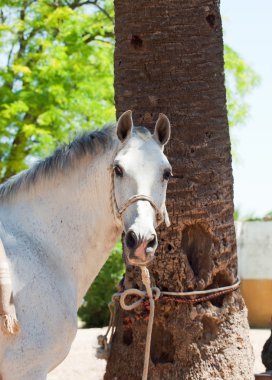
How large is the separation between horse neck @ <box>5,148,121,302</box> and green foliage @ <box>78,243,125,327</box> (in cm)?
1232

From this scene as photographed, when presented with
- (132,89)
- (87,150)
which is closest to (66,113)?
(132,89)

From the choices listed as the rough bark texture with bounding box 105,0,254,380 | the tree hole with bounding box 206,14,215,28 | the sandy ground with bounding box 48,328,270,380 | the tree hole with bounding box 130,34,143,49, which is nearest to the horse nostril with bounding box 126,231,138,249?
the rough bark texture with bounding box 105,0,254,380

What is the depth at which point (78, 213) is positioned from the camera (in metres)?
4.48

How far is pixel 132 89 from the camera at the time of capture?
5.97m

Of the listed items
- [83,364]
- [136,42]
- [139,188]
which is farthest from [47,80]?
[139,188]

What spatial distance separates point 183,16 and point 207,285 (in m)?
2.04

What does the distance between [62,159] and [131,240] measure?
2.45 feet

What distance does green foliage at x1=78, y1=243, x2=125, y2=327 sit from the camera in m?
16.9

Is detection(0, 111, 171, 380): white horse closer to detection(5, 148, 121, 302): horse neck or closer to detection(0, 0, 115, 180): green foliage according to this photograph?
detection(5, 148, 121, 302): horse neck

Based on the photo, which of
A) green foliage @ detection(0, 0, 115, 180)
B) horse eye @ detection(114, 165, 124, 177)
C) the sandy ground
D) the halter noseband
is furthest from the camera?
green foliage @ detection(0, 0, 115, 180)

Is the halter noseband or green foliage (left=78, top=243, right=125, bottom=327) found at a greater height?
the halter noseband

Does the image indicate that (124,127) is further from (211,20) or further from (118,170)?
(211,20)

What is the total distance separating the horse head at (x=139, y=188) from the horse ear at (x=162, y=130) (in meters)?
0.02

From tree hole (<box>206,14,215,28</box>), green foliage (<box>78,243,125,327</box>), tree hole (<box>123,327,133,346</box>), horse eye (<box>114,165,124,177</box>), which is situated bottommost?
green foliage (<box>78,243,125,327</box>)
